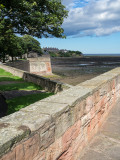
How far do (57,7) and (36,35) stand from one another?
5.30 feet

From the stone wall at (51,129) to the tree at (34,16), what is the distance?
15.8ft

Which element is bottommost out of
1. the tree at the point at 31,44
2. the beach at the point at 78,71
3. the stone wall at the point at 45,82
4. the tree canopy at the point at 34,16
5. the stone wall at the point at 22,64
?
the beach at the point at 78,71

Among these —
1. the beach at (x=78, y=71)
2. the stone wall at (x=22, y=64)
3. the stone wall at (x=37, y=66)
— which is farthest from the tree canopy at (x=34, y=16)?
the stone wall at (x=37, y=66)

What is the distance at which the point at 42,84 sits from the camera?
15438mm

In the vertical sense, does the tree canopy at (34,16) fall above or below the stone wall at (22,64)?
above

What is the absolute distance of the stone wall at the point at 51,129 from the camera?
1707 millimetres

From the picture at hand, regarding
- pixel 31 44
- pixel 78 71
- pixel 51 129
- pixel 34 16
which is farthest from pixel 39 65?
pixel 51 129

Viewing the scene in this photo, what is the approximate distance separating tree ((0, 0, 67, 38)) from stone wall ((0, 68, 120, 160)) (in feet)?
15.8

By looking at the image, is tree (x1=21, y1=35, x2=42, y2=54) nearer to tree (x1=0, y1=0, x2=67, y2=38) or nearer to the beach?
the beach

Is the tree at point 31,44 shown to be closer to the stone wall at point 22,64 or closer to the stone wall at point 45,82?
the stone wall at point 22,64

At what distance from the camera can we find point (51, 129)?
2170mm

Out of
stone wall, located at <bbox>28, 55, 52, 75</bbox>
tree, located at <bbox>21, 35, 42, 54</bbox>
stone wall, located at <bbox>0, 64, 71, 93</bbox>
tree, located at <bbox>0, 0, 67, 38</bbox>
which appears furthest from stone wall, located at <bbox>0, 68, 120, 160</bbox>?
tree, located at <bbox>21, 35, 42, 54</bbox>

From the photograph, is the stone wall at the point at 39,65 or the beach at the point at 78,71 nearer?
the beach at the point at 78,71

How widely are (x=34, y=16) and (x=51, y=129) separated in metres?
6.26
